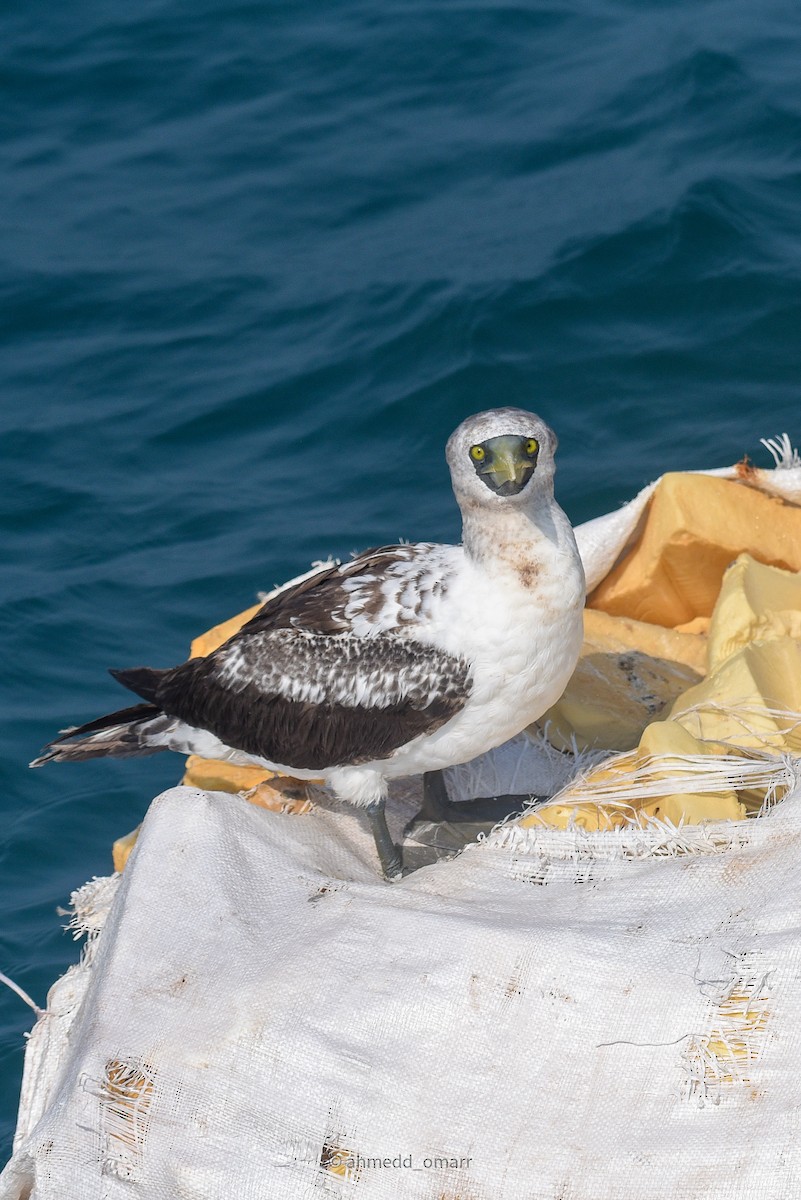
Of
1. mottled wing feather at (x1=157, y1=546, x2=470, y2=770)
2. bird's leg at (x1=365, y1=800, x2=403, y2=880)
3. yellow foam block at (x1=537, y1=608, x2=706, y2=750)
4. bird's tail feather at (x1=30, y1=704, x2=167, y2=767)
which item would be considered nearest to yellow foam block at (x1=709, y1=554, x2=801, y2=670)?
yellow foam block at (x1=537, y1=608, x2=706, y2=750)

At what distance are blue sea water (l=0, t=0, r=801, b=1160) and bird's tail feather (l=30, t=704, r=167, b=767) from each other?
1394 millimetres

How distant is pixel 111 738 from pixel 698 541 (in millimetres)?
2211

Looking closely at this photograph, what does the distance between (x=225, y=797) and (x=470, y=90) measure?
25.1 feet

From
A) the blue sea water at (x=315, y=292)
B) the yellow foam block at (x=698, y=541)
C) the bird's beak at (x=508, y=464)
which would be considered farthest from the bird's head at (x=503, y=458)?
the blue sea water at (x=315, y=292)

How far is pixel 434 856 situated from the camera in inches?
172

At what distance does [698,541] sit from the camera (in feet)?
16.3

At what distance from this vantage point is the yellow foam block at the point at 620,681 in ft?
15.5

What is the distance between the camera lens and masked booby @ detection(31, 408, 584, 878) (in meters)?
3.94

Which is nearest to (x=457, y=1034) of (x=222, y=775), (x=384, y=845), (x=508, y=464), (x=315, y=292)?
(x=384, y=845)

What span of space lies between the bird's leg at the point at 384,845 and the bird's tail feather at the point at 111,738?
0.83 metres

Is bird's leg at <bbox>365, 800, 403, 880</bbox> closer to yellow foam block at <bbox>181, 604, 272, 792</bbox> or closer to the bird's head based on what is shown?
yellow foam block at <bbox>181, 604, 272, 792</bbox>

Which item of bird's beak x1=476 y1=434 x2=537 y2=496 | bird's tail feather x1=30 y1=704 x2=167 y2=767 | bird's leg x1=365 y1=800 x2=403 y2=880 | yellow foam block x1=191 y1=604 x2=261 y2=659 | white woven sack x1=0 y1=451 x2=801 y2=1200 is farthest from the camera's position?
yellow foam block x1=191 y1=604 x2=261 y2=659

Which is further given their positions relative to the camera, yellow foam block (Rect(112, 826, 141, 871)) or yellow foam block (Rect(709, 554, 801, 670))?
yellow foam block (Rect(112, 826, 141, 871))

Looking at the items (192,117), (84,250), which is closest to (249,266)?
(84,250)
